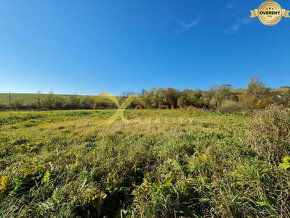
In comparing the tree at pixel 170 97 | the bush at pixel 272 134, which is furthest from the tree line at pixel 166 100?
the bush at pixel 272 134

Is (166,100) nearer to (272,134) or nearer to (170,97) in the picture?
(170,97)

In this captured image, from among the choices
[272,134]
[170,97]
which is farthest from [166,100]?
[272,134]

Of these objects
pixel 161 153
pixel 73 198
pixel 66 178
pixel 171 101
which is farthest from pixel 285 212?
pixel 171 101

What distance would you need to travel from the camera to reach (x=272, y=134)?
2.48 meters

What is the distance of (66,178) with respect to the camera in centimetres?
220

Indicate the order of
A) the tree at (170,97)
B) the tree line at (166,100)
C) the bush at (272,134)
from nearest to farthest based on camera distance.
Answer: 1. the bush at (272,134)
2. the tree line at (166,100)
3. the tree at (170,97)

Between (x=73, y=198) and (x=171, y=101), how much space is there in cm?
2652

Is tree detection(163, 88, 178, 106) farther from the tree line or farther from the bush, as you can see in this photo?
the bush

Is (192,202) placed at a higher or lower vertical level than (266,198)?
lower

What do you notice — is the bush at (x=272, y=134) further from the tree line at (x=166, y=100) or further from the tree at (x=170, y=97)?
the tree at (x=170, y=97)

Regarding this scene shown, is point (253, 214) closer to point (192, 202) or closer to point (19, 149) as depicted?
point (192, 202)

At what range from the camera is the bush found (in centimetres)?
226

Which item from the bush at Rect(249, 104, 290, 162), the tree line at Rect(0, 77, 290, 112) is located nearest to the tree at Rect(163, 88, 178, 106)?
the tree line at Rect(0, 77, 290, 112)

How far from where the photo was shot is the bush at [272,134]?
2262 millimetres
